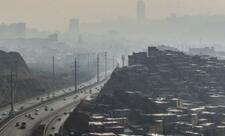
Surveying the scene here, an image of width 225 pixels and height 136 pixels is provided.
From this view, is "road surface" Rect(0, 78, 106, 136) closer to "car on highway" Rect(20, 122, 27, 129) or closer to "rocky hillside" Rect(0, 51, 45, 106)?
"car on highway" Rect(20, 122, 27, 129)

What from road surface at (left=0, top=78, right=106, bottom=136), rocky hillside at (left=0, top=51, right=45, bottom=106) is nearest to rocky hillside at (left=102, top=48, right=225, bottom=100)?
road surface at (left=0, top=78, right=106, bottom=136)

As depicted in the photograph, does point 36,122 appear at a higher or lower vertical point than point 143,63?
lower

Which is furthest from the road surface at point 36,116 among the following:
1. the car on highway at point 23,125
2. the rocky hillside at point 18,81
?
the rocky hillside at point 18,81

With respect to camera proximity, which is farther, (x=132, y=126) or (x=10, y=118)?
(x=10, y=118)

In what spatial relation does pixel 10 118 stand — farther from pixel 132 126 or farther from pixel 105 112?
pixel 132 126

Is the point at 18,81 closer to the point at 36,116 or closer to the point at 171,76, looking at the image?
the point at 36,116

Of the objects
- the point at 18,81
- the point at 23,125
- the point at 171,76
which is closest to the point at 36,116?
the point at 23,125

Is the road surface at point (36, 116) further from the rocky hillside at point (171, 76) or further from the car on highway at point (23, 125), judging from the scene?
the rocky hillside at point (171, 76)

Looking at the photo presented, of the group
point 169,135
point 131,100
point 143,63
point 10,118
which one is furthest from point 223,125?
point 143,63
